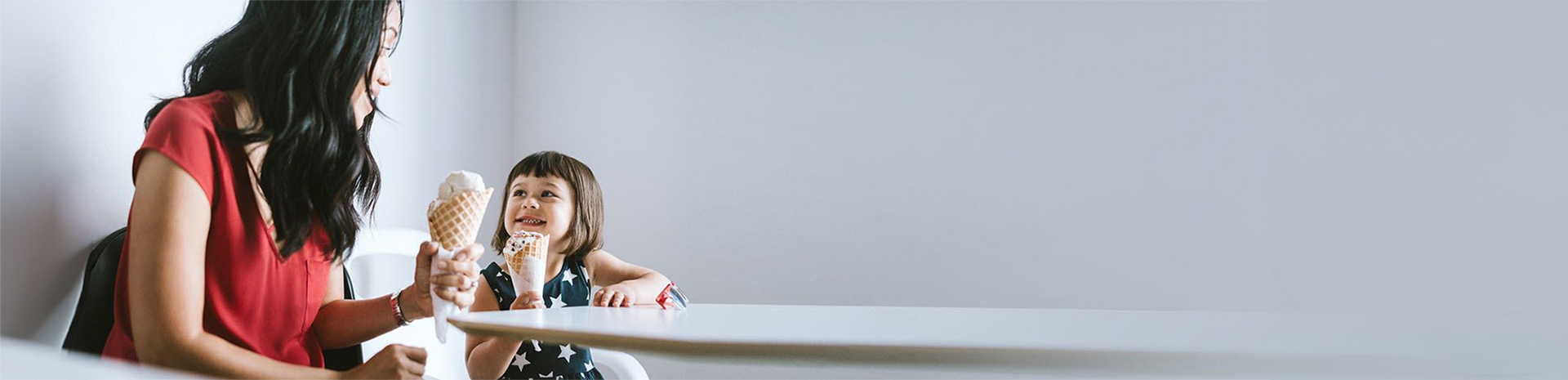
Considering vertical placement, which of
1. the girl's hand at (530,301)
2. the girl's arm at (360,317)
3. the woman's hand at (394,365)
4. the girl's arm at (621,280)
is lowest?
the woman's hand at (394,365)

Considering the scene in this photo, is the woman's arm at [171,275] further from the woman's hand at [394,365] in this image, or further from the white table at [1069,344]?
the white table at [1069,344]

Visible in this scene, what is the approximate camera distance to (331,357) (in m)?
1.55

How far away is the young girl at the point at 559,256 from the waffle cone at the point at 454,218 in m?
0.49

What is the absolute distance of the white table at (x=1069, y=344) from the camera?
2.80 ft

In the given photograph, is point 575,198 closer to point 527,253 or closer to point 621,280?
point 621,280

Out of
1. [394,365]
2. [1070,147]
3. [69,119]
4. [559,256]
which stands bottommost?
[394,365]

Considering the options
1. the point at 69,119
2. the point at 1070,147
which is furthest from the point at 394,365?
the point at 1070,147

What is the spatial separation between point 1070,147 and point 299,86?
1.67 m

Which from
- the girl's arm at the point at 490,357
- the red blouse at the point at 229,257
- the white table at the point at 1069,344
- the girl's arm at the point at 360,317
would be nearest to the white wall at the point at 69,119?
the red blouse at the point at 229,257

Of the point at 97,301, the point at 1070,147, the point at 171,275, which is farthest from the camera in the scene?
the point at 1070,147

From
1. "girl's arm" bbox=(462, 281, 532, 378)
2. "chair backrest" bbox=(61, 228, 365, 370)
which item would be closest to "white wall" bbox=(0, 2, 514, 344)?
"chair backrest" bbox=(61, 228, 365, 370)

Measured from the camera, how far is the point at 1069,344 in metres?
0.91

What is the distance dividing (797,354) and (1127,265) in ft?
5.29

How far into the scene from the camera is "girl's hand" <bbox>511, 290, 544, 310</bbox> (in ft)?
5.22
